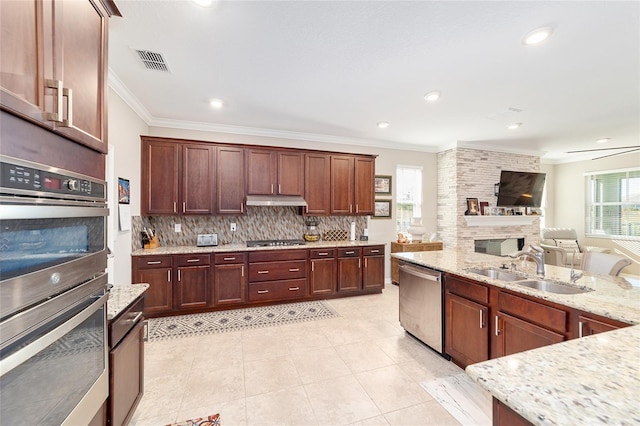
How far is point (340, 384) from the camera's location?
226cm

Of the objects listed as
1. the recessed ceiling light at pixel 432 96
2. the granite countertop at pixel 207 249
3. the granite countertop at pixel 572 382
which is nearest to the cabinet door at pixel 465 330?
the granite countertop at pixel 572 382

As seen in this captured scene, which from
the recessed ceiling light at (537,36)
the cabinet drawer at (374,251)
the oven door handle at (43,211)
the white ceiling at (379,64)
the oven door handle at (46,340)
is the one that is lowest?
the cabinet drawer at (374,251)

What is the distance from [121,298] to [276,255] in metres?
2.47

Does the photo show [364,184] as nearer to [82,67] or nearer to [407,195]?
[407,195]

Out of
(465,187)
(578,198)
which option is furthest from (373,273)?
(578,198)

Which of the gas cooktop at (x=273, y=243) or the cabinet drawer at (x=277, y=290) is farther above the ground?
the gas cooktop at (x=273, y=243)

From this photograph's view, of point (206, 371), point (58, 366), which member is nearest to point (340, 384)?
point (206, 371)

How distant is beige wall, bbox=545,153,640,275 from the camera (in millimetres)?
6121

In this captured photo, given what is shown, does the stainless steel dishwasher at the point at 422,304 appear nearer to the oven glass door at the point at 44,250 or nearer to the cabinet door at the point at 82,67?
the oven glass door at the point at 44,250

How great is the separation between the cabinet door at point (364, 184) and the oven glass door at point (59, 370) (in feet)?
13.4

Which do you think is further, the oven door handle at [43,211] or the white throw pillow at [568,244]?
the white throw pillow at [568,244]

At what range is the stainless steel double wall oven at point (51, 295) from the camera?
2.54 ft

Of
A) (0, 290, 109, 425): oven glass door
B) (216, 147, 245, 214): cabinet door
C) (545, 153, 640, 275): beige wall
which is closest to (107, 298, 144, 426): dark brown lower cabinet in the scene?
(0, 290, 109, 425): oven glass door

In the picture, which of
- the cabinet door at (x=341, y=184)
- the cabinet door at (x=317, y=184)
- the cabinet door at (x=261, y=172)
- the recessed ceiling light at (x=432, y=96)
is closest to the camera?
the recessed ceiling light at (x=432, y=96)
